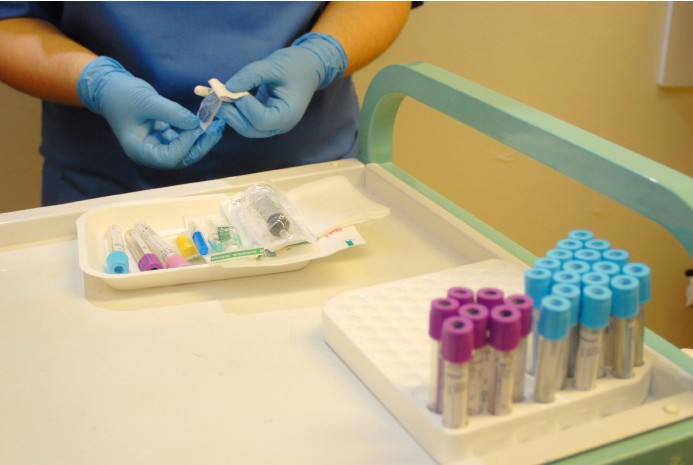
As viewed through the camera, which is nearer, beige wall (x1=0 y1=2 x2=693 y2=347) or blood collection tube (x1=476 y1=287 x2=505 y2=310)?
blood collection tube (x1=476 y1=287 x2=505 y2=310)

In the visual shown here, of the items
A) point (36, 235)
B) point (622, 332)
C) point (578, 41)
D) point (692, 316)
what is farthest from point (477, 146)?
point (622, 332)

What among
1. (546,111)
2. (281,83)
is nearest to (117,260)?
(281,83)

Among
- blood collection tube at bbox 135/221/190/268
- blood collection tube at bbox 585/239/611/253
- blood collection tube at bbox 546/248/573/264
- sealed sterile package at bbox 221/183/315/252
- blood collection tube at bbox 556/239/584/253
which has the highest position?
blood collection tube at bbox 585/239/611/253

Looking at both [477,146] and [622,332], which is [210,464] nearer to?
[622,332]

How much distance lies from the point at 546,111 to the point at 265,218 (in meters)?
1.14

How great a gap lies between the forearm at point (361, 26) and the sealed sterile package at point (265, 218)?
31 cm

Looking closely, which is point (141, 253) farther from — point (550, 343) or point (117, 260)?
point (550, 343)

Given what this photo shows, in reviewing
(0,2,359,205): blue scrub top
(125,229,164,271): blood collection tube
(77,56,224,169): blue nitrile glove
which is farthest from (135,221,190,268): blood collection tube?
(0,2,359,205): blue scrub top

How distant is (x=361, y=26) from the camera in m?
1.23

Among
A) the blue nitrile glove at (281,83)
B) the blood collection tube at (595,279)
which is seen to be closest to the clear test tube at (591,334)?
the blood collection tube at (595,279)

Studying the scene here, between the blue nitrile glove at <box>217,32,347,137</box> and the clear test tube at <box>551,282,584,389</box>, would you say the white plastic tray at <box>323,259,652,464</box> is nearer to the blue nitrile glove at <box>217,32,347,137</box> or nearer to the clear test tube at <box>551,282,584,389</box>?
the clear test tube at <box>551,282,584,389</box>

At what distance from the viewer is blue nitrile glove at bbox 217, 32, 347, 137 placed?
106 cm

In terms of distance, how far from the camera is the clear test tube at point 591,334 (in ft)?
1.98

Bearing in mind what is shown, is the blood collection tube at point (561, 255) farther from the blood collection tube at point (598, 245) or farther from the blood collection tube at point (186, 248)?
the blood collection tube at point (186, 248)
